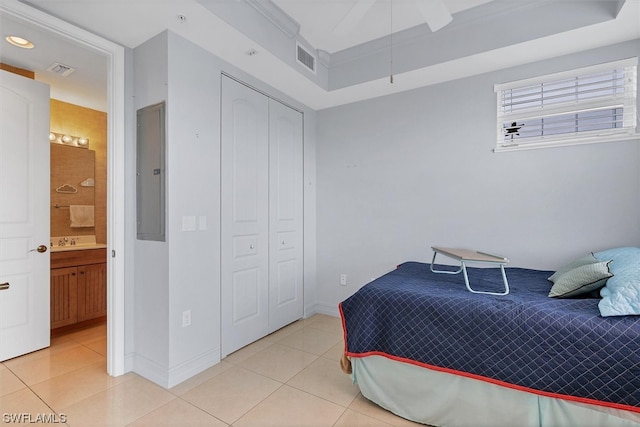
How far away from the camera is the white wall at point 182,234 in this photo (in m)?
2.18

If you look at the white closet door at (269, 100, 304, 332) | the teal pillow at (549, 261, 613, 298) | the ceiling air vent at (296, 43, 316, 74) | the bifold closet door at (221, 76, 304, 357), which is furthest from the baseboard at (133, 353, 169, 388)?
the ceiling air vent at (296, 43, 316, 74)

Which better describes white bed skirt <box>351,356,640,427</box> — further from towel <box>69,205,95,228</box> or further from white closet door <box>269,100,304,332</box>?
towel <box>69,205,95,228</box>

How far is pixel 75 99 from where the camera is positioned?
359 cm

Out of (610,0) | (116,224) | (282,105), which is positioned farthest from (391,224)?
(116,224)

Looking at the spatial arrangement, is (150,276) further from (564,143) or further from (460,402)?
(564,143)

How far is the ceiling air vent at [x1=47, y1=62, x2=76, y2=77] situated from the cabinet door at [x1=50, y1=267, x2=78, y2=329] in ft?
6.34

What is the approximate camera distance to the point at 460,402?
1.67 meters

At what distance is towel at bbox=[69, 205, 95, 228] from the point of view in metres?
3.66

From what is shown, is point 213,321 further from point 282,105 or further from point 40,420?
point 282,105

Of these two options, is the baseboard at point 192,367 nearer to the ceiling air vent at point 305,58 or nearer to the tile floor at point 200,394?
the tile floor at point 200,394

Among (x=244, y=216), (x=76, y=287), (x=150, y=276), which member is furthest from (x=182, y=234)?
(x=76, y=287)

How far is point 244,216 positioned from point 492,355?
215 centimetres

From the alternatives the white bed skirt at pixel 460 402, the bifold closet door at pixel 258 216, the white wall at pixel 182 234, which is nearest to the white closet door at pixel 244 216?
the bifold closet door at pixel 258 216

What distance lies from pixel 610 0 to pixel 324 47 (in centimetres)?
217
